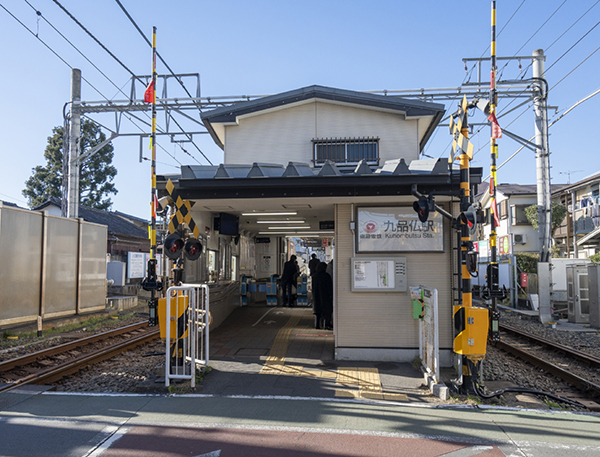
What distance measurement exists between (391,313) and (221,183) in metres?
4.05

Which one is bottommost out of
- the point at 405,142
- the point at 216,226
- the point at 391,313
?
the point at 391,313

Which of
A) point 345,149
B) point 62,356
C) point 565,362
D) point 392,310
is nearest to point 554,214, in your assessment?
point 565,362

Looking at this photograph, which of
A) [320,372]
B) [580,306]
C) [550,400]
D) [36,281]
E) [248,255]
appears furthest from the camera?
[248,255]

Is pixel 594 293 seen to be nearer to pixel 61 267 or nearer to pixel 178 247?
pixel 178 247

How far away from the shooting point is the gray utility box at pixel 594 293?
13938 mm

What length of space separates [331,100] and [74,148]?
435 inches

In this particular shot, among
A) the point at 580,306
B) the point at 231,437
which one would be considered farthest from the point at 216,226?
the point at 580,306

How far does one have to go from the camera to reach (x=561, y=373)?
805 centimetres

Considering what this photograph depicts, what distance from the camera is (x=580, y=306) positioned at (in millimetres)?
15312

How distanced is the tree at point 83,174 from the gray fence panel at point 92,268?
2386 cm

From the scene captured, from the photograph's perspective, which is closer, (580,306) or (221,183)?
(221,183)

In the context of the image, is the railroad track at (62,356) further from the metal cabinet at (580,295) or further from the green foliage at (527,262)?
the green foliage at (527,262)

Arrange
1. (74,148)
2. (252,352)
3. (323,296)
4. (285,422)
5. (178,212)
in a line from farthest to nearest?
(74,148) → (323,296) → (252,352) → (178,212) → (285,422)

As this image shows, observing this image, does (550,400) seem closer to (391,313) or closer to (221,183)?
(391,313)
